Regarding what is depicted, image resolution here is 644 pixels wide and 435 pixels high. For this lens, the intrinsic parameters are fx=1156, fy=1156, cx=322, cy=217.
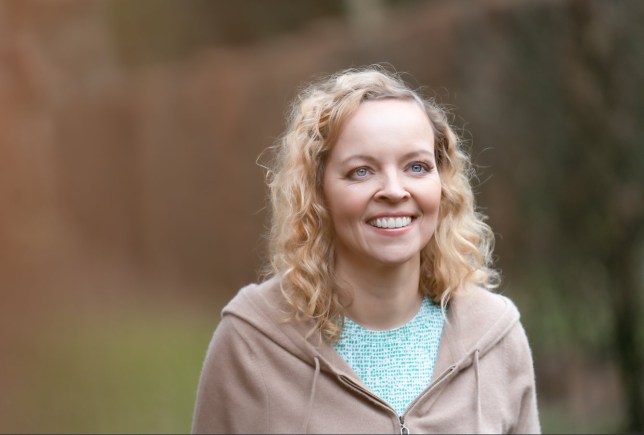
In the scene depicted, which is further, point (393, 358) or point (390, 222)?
point (393, 358)

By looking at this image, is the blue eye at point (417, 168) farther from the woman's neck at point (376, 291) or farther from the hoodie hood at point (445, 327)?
the hoodie hood at point (445, 327)

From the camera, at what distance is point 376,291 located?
304cm

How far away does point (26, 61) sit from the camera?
6.02 metres

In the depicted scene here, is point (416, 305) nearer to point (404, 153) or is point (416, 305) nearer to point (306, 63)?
point (404, 153)

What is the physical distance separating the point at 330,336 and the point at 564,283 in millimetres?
3847

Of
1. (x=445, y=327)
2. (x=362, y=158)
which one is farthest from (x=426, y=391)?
(x=362, y=158)

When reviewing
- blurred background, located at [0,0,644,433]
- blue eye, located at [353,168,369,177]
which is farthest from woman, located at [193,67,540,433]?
blurred background, located at [0,0,644,433]

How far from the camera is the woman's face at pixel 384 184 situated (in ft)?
9.52

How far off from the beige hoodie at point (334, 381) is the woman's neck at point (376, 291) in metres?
0.14

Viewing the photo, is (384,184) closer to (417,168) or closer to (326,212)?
(417,168)

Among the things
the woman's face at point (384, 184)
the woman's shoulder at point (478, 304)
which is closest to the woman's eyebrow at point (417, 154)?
the woman's face at point (384, 184)

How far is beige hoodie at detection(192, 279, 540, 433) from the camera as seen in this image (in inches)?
115

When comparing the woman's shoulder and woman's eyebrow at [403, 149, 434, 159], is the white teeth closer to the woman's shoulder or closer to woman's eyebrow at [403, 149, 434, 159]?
woman's eyebrow at [403, 149, 434, 159]

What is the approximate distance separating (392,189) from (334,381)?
519mm
